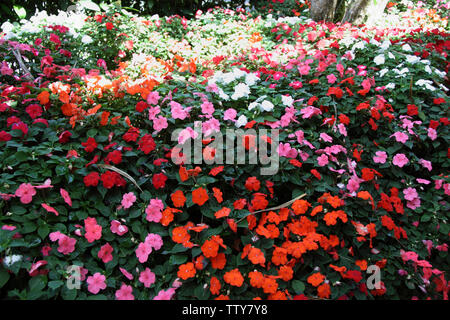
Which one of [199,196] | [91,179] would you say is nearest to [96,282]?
[91,179]

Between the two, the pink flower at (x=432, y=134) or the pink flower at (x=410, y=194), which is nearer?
the pink flower at (x=410, y=194)

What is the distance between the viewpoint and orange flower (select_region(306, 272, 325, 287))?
5.50ft

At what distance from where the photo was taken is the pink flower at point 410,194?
2.14 meters

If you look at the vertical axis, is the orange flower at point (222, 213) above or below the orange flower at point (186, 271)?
above

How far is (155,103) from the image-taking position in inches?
90.7

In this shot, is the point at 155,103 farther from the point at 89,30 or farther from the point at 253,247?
the point at 89,30

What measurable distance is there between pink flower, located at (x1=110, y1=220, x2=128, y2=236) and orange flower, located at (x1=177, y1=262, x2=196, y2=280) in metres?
0.36

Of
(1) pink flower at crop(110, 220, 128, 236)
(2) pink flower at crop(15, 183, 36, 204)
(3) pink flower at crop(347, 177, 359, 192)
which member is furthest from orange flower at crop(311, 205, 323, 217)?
(2) pink flower at crop(15, 183, 36, 204)

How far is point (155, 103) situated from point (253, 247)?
1.18 metres

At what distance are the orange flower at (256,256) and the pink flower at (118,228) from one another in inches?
26.0

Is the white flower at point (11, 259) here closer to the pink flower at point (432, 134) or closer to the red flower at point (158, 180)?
the red flower at point (158, 180)

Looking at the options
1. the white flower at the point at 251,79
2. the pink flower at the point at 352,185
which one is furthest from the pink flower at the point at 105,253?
the white flower at the point at 251,79

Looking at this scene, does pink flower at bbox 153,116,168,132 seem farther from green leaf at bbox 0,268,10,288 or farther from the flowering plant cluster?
green leaf at bbox 0,268,10,288

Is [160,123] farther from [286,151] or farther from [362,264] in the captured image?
[362,264]
